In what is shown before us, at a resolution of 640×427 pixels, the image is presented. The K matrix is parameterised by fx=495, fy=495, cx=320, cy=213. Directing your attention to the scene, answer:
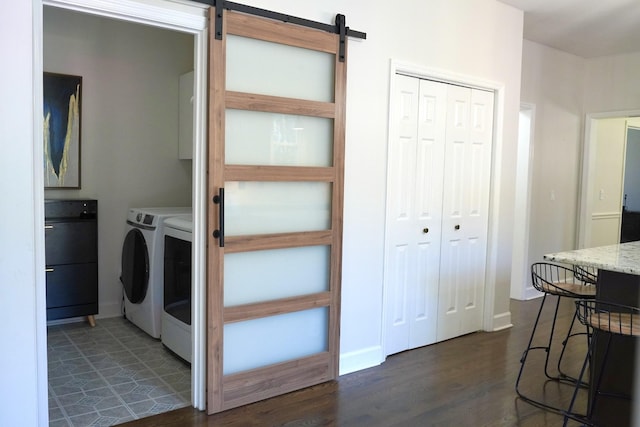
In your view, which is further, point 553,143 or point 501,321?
point 553,143

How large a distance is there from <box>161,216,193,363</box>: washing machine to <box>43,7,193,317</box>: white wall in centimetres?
104

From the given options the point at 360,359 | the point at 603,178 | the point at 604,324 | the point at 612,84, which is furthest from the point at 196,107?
the point at 603,178

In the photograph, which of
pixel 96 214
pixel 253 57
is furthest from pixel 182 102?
pixel 253 57

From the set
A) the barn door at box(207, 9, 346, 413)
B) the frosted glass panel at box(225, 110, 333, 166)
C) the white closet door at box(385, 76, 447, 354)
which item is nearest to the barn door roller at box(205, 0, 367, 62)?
the barn door at box(207, 9, 346, 413)

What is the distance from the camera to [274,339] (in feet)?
9.87

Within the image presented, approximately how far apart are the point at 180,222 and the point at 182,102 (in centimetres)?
157

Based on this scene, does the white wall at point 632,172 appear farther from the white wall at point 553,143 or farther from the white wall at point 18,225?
the white wall at point 18,225

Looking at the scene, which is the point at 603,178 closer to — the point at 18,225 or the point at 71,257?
the point at 71,257

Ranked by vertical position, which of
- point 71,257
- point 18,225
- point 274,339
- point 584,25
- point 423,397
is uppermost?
point 584,25

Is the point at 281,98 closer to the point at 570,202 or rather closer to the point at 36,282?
the point at 36,282

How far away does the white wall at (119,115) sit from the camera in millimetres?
4145

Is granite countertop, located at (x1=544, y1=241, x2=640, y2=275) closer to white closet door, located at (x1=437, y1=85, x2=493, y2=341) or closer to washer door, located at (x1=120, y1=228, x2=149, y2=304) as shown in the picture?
white closet door, located at (x1=437, y1=85, x2=493, y2=341)

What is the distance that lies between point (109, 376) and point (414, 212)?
2.37 metres

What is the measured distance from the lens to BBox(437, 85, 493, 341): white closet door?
3969 millimetres
